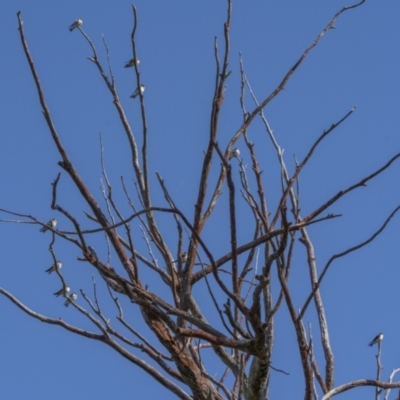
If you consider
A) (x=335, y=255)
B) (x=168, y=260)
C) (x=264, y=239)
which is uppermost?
(x=168, y=260)

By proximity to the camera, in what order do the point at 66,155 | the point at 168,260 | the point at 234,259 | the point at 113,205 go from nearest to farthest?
the point at 234,259 < the point at 66,155 < the point at 168,260 < the point at 113,205

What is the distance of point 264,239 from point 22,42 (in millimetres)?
989

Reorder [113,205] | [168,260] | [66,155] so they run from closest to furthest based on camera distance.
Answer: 1. [66,155]
2. [168,260]
3. [113,205]

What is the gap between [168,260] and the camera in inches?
111

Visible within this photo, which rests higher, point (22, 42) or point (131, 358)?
point (22, 42)

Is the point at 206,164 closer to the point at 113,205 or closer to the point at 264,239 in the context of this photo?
the point at 264,239

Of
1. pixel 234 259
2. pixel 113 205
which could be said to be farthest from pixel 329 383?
pixel 113 205

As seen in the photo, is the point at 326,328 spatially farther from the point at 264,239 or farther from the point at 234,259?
the point at 234,259

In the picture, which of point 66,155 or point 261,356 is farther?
point 66,155

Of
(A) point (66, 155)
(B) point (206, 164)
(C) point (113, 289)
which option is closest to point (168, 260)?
(C) point (113, 289)

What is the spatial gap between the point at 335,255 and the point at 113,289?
963 mm

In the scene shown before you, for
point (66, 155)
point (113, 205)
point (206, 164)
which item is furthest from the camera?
point (113, 205)

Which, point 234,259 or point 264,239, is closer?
point 234,259

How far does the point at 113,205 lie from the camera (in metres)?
3.12
